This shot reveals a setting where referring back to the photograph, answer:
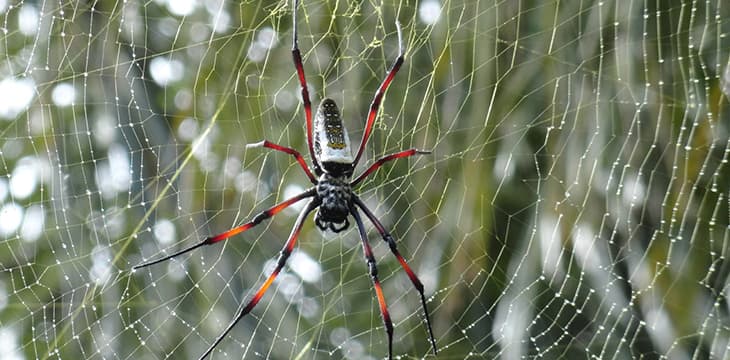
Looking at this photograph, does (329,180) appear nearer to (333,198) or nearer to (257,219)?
(333,198)

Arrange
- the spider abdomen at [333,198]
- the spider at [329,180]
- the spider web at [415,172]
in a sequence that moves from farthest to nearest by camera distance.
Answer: the spider web at [415,172], the spider abdomen at [333,198], the spider at [329,180]

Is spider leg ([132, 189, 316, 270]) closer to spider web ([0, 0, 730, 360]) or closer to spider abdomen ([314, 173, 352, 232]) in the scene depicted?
spider abdomen ([314, 173, 352, 232])

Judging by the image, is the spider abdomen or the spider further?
the spider abdomen

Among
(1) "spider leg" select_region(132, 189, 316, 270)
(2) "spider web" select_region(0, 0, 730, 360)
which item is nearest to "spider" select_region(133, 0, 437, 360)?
(1) "spider leg" select_region(132, 189, 316, 270)

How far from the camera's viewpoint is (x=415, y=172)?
2236 mm

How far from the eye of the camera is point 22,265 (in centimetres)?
227

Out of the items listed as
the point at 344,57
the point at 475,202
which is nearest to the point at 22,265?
the point at 344,57

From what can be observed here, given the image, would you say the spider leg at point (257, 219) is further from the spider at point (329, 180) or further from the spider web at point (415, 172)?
the spider web at point (415, 172)

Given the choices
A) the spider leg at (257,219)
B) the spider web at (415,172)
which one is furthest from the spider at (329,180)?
the spider web at (415,172)

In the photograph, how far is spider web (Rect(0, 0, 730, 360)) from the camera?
6.95 ft

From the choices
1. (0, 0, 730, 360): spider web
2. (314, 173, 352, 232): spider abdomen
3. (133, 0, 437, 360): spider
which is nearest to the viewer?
(133, 0, 437, 360): spider

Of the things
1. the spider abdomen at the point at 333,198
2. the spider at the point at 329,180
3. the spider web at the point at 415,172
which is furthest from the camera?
the spider web at the point at 415,172

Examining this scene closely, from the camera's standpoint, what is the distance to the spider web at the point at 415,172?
2.12m

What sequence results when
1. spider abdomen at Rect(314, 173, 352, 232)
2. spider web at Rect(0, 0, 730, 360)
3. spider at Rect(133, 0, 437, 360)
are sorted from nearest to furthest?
spider at Rect(133, 0, 437, 360)
spider abdomen at Rect(314, 173, 352, 232)
spider web at Rect(0, 0, 730, 360)
